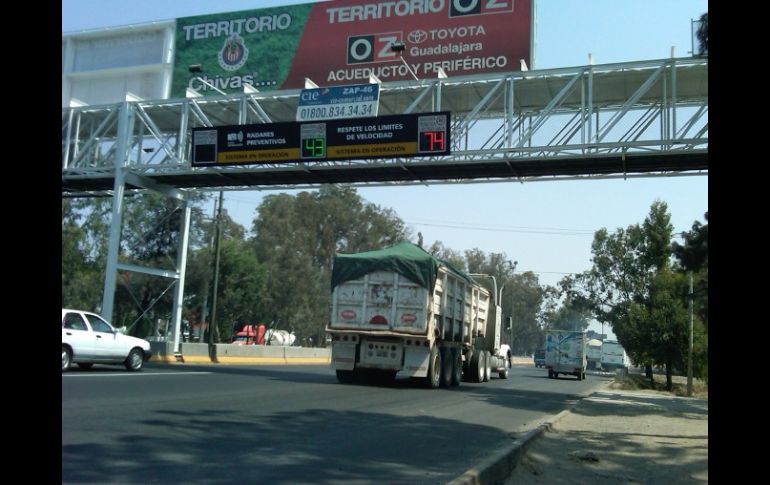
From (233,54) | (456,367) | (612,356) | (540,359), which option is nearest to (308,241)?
(540,359)

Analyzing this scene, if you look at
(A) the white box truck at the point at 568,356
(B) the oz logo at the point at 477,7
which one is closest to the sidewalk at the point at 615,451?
(B) the oz logo at the point at 477,7

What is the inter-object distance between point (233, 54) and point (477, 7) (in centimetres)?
986

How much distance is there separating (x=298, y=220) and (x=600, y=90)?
4723cm

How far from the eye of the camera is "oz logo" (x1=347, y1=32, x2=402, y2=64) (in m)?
25.5

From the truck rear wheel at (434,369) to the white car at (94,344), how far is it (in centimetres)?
870

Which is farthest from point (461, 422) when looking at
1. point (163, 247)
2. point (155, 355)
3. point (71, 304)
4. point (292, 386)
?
point (71, 304)

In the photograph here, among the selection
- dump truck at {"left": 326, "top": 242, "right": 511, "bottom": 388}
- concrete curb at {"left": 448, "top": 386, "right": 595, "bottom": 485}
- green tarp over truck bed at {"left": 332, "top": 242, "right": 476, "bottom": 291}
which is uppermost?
green tarp over truck bed at {"left": 332, "top": 242, "right": 476, "bottom": 291}

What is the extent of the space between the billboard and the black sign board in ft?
8.20

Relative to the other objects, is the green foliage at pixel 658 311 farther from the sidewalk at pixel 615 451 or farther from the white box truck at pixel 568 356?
the sidewalk at pixel 615 451

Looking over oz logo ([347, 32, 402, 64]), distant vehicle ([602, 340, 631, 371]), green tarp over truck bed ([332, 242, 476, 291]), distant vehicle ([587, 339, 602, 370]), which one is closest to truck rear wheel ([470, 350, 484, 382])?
green tarp over truck bed ([332, 242, 476, 291])

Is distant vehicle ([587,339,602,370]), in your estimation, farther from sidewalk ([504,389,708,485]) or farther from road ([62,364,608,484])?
sidewalk ([504,389,708,485])

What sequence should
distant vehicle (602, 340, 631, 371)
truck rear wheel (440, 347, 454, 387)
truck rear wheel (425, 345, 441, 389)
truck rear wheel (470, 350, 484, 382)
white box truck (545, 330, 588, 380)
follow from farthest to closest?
distant vehicle (602, 340, 631, 371)
white box truck (545, 330, 588, 380)
truck rear wheel (470, 350, 484, 382)
truck rear wheel (440, 347, 454, 387)
truck rear wheel (425, 345, 441, 389)

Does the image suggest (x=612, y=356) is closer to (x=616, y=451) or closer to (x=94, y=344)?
(x=94, y=344)
